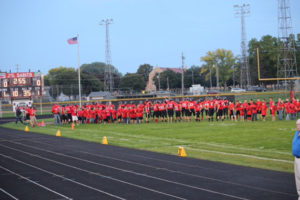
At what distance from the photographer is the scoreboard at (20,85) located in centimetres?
3756

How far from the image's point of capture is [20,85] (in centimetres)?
3778

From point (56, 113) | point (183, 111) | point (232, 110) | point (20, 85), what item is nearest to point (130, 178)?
point (232, 110)

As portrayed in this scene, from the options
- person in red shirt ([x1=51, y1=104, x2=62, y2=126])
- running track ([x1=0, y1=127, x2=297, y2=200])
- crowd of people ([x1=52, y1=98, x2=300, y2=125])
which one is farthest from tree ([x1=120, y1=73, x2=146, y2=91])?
running track ([x1=0, y1=127, x2=297, y2=200])

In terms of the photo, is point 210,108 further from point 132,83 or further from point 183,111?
point 132,83

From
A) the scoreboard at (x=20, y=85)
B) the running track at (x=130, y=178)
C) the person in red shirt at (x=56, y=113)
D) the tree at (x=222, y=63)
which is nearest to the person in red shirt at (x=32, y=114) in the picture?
the person in red shirt at (x=56, y=113)

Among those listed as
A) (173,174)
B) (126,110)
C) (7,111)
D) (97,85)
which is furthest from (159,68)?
(173,174)

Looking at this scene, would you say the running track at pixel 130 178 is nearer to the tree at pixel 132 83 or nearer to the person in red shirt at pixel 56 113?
the person in red shirt at pixel 56 113

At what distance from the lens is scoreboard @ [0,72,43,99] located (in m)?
37.6

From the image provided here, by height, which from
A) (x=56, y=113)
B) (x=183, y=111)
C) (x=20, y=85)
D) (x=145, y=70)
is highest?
(x=145, y=70)

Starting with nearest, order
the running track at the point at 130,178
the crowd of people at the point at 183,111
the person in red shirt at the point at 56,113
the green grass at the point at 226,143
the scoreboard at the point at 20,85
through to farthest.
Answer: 1. the running track at the point at 130,178
2. the green grass at the point at 226,143
3. the crowd of people at the point at 183,111
4. the person in red shirt at the point at 56,113
5. the scoreboard at the point at 20,85

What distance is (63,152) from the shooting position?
15508 mm

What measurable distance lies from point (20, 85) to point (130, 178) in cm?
3039

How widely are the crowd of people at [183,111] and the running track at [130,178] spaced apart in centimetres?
1333

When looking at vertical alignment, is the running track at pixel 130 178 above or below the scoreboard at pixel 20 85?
below
